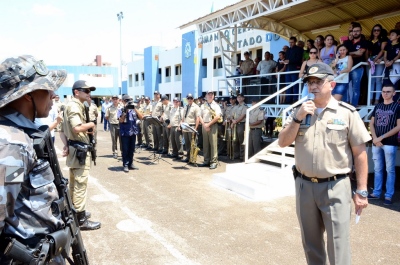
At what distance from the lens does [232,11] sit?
1059 cm

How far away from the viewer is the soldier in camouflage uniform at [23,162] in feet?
4.91

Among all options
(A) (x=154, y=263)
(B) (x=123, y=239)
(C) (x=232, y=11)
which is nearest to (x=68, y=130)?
(B) (x=123, y=239)

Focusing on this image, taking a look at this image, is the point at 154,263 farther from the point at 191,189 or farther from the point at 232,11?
the point at 232,11

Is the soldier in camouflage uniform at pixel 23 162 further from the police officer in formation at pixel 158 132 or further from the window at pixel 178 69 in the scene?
the window at pixel 178 69

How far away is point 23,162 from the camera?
5.06ft

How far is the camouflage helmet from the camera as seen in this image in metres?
1.66

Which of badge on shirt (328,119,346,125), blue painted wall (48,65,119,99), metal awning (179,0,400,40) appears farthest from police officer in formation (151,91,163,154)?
blue painted wall (48,65,119,99)

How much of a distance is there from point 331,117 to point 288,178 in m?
3.74

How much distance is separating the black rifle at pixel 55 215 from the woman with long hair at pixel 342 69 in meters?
6.37

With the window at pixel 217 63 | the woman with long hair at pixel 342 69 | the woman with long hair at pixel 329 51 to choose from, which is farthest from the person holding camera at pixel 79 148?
the window at pixel 217 63

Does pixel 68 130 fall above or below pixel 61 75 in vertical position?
below

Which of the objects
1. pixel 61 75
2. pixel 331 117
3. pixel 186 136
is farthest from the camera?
pixel 186 136

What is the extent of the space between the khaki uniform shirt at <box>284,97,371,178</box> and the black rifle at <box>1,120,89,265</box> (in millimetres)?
1995

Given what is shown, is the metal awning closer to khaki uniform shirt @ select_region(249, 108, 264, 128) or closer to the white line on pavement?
khaki uniform shirt @ select_region(249, 108, 264, 128)
